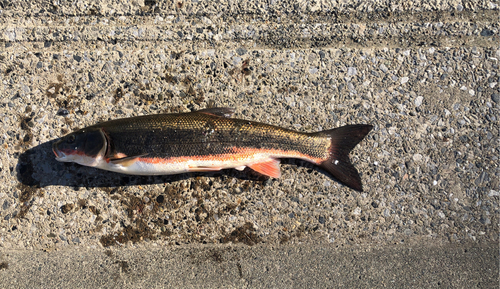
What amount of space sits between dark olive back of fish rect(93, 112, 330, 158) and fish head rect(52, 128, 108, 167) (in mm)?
87

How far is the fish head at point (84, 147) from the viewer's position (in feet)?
10.4

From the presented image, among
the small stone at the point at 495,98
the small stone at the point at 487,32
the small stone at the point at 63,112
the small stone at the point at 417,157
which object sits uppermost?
the small stone at the point at 487,32

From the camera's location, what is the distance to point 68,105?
145 inches

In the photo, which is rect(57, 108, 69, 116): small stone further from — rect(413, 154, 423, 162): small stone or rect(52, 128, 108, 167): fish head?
rect(413, 154, 423, 162): small stone

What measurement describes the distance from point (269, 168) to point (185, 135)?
1.00m

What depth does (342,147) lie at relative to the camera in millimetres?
3451

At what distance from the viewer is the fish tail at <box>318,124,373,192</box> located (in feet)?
11.3

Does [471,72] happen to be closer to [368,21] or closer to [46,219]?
[368,21]

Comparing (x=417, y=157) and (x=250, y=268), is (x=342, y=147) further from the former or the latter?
(x=250, y=268)

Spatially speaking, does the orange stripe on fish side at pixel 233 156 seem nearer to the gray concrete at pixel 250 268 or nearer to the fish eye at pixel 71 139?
the fish eye at pixel 71 139

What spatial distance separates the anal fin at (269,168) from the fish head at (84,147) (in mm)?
1636

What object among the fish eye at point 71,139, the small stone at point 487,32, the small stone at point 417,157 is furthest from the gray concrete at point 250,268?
the small stone at point 487,32

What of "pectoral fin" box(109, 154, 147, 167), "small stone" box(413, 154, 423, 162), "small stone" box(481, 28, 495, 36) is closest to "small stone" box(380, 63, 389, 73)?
"small stone" box(413, 154, 423, 162)

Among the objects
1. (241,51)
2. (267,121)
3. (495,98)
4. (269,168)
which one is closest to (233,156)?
(269,168)
